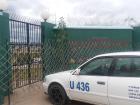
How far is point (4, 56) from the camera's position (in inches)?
338

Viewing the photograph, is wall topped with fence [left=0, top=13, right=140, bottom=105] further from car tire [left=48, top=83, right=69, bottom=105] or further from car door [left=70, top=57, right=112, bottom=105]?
car door [left=70, top=57, right=112, bottom=105]

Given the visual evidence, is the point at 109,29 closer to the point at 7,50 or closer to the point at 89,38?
the point at 89,38

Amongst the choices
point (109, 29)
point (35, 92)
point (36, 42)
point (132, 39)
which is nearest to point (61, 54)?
point (36, 42)

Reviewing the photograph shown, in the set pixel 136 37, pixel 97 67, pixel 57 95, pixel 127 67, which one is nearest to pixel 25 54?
pixel 57 95

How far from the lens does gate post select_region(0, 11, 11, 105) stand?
8.55 meters

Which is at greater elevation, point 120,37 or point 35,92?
point 120,37

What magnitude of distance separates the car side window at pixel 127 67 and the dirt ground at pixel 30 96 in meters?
2.03

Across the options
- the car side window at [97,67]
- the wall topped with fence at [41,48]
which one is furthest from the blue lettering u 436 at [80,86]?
the wall topped with fence at [41,48]

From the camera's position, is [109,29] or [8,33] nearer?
[8,33]

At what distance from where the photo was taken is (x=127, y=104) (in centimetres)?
670

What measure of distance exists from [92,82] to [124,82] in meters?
0.91

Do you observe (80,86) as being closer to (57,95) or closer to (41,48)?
→ (57,95)

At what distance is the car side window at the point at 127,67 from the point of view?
6.71 meters

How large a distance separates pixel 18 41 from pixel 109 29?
7008 millimetres
